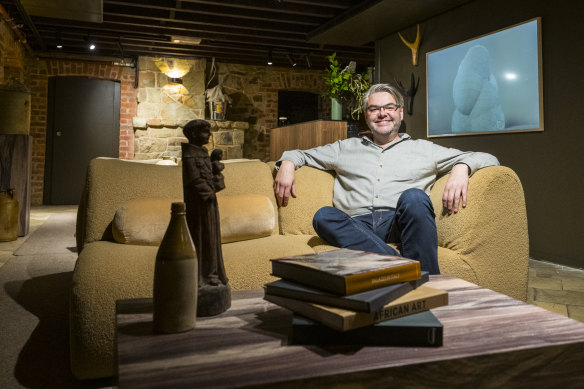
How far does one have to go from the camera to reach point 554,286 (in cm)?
278

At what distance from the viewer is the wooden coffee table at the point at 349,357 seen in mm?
646

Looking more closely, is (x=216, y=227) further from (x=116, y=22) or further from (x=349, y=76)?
(x=116, y=22)

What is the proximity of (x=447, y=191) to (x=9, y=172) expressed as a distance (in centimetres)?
404

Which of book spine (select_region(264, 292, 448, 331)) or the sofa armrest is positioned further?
the sofa armrest

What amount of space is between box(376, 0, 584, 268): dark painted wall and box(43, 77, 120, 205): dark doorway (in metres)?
5.64

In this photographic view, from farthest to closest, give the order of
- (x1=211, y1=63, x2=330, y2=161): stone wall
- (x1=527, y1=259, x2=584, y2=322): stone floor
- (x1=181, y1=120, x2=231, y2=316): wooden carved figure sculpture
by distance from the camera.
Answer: (x1=211, y1=63, x2=330, y2=161): stone wall, (x1=527, y1=259, x2=584, y2=322): stone floor, (x1=181, y1=120, x2=231, y2=316): wooden carved figure sculpture

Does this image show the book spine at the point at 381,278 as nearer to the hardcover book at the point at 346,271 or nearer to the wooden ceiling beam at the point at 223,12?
the hardcover book at the point at 346,271

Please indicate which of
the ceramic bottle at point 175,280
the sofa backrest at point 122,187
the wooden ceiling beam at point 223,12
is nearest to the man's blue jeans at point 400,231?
the sofa backrest at point 122,187

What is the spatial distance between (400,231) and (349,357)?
4.06 feet

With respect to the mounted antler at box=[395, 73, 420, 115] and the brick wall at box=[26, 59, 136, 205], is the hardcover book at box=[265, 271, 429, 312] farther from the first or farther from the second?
the brick wall at box=[26, 59, 136, 205]

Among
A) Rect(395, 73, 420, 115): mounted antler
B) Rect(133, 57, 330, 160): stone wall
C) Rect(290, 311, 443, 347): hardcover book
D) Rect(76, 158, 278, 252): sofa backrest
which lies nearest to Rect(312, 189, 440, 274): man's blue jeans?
Rect(76, 158, 278, 252): sofa backrest

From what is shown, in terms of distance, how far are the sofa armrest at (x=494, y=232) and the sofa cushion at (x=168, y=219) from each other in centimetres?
78

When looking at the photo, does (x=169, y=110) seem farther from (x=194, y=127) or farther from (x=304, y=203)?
(x=194, y=127)

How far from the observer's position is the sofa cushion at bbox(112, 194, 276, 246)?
1738 mm
